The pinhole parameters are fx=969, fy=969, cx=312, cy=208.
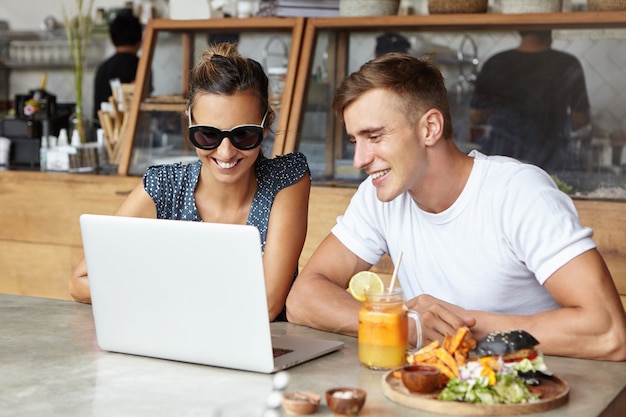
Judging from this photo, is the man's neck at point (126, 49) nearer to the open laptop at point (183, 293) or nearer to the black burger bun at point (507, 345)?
the open laptop at point (183, 293)

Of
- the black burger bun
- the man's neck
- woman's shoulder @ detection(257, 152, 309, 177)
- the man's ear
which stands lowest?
the black burger bun

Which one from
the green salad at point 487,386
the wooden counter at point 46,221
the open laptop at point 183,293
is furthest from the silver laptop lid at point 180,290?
the wooden counter at point 46,221

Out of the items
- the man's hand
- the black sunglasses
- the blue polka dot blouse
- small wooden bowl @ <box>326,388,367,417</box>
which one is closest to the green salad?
small wooden bowl @ <box>326,388,367,417</box>

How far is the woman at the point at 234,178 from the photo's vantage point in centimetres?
241

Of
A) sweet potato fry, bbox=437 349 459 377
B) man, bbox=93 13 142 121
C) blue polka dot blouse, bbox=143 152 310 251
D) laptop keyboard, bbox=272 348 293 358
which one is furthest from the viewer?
man, bbox=93 13 142 121

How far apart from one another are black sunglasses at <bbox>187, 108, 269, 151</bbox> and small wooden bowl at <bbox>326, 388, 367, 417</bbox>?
101cm

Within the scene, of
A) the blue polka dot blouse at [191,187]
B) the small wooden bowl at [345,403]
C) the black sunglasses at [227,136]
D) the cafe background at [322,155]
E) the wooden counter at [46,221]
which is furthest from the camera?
the wooden counter at [46,221]

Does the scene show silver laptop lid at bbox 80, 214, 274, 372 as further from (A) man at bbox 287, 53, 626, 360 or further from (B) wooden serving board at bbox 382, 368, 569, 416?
(A) man at bbox 287, 53, 626, 360

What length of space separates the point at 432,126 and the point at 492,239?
0.30 m

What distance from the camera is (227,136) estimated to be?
238 centimetres

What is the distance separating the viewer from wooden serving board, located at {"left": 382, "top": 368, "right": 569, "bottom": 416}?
1.50 m

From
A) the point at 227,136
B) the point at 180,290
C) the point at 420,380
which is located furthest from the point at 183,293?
the point at 227,136

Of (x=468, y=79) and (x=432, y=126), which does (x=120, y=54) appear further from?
(x=432, y=126)

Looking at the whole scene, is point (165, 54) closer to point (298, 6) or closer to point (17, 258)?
point (298, 6)
